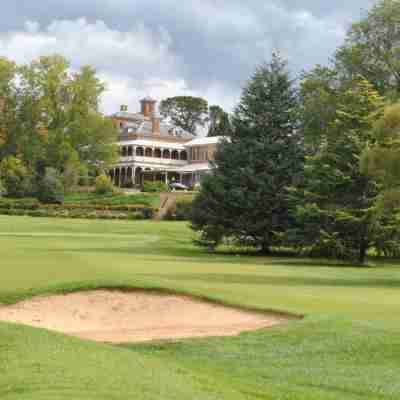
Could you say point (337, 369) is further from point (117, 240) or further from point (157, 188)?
point (157, 188)

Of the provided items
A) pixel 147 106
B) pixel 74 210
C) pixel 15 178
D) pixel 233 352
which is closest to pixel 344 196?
pixel 233 352

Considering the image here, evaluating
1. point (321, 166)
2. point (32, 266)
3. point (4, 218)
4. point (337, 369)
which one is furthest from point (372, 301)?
point (4, 218)

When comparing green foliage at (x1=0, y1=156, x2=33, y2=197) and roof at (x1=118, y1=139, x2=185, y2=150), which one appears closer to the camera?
green foliage at (x1=0, y1=156, x2=33, y2=197)

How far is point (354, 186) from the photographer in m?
40.7

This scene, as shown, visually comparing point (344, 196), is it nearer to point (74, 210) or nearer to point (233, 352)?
point (233, 352)

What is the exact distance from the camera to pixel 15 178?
83812mm

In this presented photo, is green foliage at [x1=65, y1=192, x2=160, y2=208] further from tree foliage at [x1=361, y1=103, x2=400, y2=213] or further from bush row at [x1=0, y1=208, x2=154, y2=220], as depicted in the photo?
tree foliage at [x1=361, y1=103, x2=400, y2=213]

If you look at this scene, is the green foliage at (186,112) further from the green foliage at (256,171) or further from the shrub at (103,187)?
the green foliage at (256,171)

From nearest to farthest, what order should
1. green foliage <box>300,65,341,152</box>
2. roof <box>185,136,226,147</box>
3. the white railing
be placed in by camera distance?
1. green foliage <box>300,65,341,152</box>
2. roof <box>185,136,226,147</box>
3. the white railing

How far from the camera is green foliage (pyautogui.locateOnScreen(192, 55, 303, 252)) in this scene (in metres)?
42.5

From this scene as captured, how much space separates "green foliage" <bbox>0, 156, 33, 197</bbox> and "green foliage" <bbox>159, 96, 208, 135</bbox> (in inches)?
2671

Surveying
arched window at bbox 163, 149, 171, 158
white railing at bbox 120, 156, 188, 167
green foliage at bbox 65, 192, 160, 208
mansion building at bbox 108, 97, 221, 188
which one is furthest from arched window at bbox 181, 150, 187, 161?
green foliage at bbox 65, 192, 160, 208

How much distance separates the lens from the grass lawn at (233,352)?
855cm

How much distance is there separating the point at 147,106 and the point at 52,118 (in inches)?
2166
